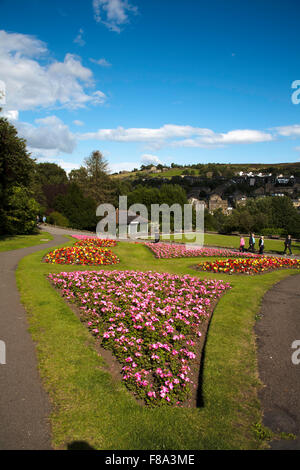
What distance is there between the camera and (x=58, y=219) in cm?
5322

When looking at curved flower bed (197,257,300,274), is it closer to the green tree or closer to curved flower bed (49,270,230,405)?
curved flower bed (49,270,230,405)

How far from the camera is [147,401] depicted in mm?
5379

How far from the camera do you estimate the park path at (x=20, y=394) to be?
14.1 feet

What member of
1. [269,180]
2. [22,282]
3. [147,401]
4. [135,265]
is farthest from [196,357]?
[269,180]

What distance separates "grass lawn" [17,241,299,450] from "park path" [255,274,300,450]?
0.78ft

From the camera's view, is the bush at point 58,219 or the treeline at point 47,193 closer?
the treeline at point 47,193

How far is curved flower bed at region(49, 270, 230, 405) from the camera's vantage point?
6020mm

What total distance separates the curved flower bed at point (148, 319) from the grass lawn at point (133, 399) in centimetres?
43

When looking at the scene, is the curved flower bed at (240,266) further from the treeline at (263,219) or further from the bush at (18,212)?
the treeline at (263,219)

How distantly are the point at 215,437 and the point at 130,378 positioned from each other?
7.04 ft

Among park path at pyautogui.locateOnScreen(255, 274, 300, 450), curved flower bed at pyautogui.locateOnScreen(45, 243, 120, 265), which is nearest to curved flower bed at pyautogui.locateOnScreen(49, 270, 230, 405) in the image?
park path at pyautogui.locateOnScreen(255, 274, 300, 450)
